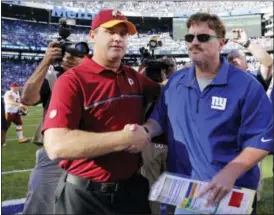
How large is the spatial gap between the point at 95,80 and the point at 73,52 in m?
0.60

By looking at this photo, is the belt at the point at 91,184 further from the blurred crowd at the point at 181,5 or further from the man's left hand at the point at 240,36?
the man's left hand at the point at 240,36

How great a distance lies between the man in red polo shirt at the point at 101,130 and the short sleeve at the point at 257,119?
1.28 feet

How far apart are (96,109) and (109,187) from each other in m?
0.33

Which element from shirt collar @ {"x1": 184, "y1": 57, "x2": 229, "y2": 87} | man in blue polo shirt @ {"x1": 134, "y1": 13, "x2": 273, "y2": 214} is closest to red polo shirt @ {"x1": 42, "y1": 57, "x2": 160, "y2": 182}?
man in blue polo shirt @ {"x1": 134, "y1": 13, "x2": 273, "y2": 214}

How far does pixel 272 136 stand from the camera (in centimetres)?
148

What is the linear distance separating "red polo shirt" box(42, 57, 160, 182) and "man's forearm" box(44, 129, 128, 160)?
0.08 metres

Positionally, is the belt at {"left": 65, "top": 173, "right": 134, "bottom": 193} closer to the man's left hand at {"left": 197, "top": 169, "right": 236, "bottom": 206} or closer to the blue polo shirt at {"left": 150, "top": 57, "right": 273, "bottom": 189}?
the blue polo shirt at {"left": 150, "top": 57, "right": 273, "bottom": 189}

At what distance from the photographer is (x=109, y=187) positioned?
1.59 m

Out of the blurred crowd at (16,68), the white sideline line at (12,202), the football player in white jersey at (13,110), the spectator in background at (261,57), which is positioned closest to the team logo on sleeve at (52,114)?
the spectator in background at (261,57)

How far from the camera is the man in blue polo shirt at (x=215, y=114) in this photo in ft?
4.82

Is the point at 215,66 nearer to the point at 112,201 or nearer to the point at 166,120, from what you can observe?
the point at 166,120

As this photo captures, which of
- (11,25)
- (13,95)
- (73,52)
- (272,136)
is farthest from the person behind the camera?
(11,25)

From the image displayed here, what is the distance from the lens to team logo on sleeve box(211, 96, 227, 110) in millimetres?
1492

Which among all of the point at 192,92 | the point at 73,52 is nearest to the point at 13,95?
the point at 73,52
